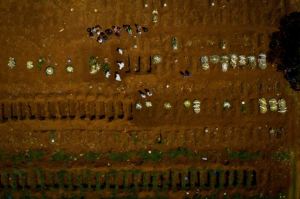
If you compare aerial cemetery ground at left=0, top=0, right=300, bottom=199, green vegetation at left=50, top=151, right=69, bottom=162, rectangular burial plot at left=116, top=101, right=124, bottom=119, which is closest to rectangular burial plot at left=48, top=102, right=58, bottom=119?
aerial cemetery ground at left=0, top=0, right=300, bottom=199

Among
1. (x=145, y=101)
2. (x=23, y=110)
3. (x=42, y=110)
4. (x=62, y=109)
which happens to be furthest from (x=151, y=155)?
(x=23, y=110)

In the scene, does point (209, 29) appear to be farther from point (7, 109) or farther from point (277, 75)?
point (7, 109)

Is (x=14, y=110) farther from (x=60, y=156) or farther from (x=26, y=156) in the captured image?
(x=60, y=156)

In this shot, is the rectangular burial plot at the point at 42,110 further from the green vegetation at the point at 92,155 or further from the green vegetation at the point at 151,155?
the green vegetation at the point at 151,155

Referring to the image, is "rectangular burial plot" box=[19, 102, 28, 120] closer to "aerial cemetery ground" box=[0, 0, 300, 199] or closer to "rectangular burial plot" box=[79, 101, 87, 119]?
"aerial cemetery ground" box=[0, 0, 300, 199]

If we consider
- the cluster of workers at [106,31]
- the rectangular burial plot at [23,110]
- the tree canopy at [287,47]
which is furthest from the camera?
the rectangular burial plot at [23,110]

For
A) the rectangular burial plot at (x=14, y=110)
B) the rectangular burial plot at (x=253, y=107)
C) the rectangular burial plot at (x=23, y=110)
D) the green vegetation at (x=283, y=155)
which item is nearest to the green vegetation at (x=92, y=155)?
the rectangular burial plot at (x=23, y=110)

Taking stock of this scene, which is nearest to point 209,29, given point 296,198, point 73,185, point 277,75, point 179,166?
point 277,75

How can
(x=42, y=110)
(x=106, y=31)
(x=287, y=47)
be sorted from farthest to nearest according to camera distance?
(x=42, y=110), (x=106, y=31), (x=287, y=47)

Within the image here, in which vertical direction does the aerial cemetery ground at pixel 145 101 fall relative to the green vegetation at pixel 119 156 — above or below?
above

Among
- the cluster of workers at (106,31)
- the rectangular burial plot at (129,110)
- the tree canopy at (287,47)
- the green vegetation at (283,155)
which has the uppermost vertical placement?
the cluster of workers at (106,31)
